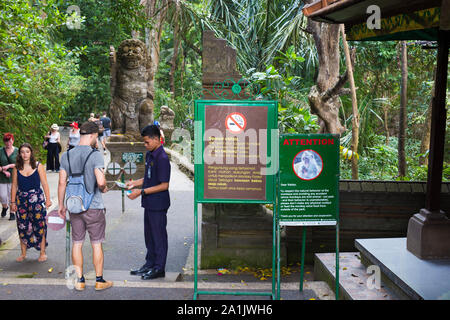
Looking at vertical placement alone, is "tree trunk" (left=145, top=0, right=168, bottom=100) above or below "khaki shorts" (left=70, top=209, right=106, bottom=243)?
above

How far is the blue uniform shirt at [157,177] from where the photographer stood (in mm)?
5395

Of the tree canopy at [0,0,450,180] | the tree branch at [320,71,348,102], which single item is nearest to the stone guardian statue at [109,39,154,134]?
the tree canopy at [0,0,450,180]

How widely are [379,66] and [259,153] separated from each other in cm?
1037

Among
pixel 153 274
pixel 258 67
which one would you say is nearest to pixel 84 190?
pixel 153 274

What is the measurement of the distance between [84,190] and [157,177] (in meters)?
0.95

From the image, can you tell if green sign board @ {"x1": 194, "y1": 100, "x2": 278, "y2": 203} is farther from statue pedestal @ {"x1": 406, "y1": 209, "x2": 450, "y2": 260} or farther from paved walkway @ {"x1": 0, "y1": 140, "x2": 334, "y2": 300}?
statue pedestal @ {"x1": 406, "y1": 209, "x2": 450, "y2": 260}

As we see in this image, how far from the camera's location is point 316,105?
773cm

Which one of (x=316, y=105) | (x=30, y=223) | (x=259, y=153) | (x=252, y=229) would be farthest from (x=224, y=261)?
(x=316, y=105)

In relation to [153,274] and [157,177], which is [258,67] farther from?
[153,274]

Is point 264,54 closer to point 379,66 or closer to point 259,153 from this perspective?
point 379,66

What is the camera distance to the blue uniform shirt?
5.39 m

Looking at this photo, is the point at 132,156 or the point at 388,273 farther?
Result: the point at 132,156

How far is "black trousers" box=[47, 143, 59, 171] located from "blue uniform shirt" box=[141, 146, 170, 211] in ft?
29.6

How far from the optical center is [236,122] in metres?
4.82
